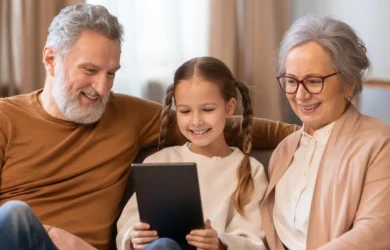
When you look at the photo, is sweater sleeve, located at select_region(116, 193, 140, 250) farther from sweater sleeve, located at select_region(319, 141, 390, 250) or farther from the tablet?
sweater sleeve, located at select_region(319, 141, 390, 250)

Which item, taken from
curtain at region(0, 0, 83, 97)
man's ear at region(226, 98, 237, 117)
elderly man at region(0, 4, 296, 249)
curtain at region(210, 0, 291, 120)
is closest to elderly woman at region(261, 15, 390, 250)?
man's ear at region(226, 98, 237, 117)

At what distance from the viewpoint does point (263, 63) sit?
8.35ft

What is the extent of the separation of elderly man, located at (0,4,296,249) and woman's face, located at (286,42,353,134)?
55 centimetres

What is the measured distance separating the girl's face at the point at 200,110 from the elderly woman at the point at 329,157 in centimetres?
21

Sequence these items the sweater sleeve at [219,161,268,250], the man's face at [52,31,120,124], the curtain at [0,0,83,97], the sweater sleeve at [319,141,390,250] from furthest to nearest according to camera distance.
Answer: the curtain at [0,0,83,97] < the man's face at [52,31,120,124] < the sweater sleeve at [219,161,268,250] < the sweater sleeve at [319,141,390,250]

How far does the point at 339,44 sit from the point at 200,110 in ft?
1.45

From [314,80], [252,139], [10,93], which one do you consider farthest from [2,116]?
[314,80]

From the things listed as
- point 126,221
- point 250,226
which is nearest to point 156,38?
point 126,221

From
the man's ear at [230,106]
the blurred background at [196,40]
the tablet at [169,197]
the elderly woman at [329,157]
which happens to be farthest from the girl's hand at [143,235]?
the blurred background at [196,40]

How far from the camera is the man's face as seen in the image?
193 centimetres

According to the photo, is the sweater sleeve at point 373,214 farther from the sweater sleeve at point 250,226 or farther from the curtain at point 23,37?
the curtain at point 23,37

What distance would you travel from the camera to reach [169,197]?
64.7 inches

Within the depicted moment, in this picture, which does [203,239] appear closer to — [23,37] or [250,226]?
[250,226]

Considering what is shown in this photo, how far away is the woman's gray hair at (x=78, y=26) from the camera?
195 centimetres
